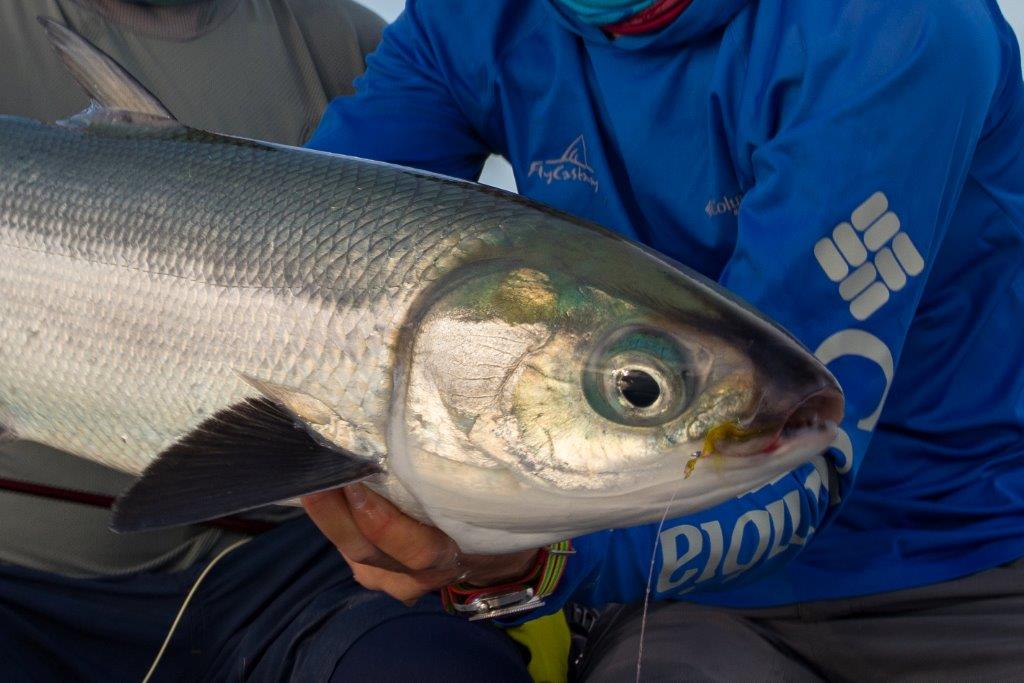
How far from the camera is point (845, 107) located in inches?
59.1

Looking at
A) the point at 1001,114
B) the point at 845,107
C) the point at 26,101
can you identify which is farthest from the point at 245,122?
the point at 1001,114

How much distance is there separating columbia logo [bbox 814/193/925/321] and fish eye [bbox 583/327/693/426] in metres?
0.55

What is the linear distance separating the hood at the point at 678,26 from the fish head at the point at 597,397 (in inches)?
30.7

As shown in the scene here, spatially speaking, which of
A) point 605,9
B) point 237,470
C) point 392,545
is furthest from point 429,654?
point 605,9

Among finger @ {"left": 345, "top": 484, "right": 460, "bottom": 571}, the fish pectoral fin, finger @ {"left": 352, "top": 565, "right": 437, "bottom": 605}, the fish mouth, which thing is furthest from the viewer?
finger @ {"left": 352, "top": 565, "right": 437, "bottom": 605}

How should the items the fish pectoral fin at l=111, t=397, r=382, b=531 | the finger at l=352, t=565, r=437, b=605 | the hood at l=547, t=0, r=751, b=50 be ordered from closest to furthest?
the fish pectoral fin at l=111, t=397, r=382, b=531 < the finger at l=352, t=565, r=437, b=605 < the hood at l=547, t=0, r=751, b=50

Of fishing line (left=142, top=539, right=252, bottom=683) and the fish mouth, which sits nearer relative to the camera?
the fish mouth

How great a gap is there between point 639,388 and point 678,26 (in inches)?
38.8

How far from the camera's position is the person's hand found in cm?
127

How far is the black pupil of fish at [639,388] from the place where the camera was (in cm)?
105

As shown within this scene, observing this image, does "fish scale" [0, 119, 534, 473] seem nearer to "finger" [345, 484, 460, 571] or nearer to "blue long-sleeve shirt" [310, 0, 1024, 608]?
"finger" [345, 484, 460, 571]

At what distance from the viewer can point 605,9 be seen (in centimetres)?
177

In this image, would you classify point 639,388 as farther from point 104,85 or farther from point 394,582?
point 104,85

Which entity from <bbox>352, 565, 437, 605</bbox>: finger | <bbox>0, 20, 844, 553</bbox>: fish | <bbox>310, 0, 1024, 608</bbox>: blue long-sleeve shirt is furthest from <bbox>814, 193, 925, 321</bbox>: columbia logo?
<bbox>352, 565, 437, 605</bbox>: finger
